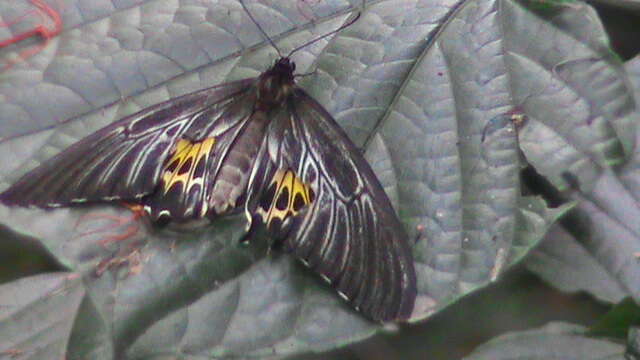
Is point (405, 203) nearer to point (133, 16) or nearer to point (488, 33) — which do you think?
point (488, 33)

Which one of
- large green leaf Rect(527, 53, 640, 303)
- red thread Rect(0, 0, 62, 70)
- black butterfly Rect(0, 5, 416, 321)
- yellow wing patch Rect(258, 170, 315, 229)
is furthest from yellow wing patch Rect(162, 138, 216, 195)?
large green leaf Rect(527, 53, 640, 303)

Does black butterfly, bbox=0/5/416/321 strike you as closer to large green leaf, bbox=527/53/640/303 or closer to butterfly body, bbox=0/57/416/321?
butterfly body, bbox=0/57/416/321

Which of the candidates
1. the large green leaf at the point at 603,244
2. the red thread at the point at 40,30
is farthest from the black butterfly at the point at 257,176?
the large green leaf at the point at 603,244

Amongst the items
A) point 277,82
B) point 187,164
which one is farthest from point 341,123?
point 187,164

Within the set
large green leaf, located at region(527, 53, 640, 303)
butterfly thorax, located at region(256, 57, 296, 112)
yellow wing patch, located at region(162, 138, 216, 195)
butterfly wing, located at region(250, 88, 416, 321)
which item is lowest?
large green leaf, located at region(527, 53, 640, 303)

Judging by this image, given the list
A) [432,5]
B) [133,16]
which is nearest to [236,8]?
[133,16]

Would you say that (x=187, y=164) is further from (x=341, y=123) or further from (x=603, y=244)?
(x=603, y=244)
